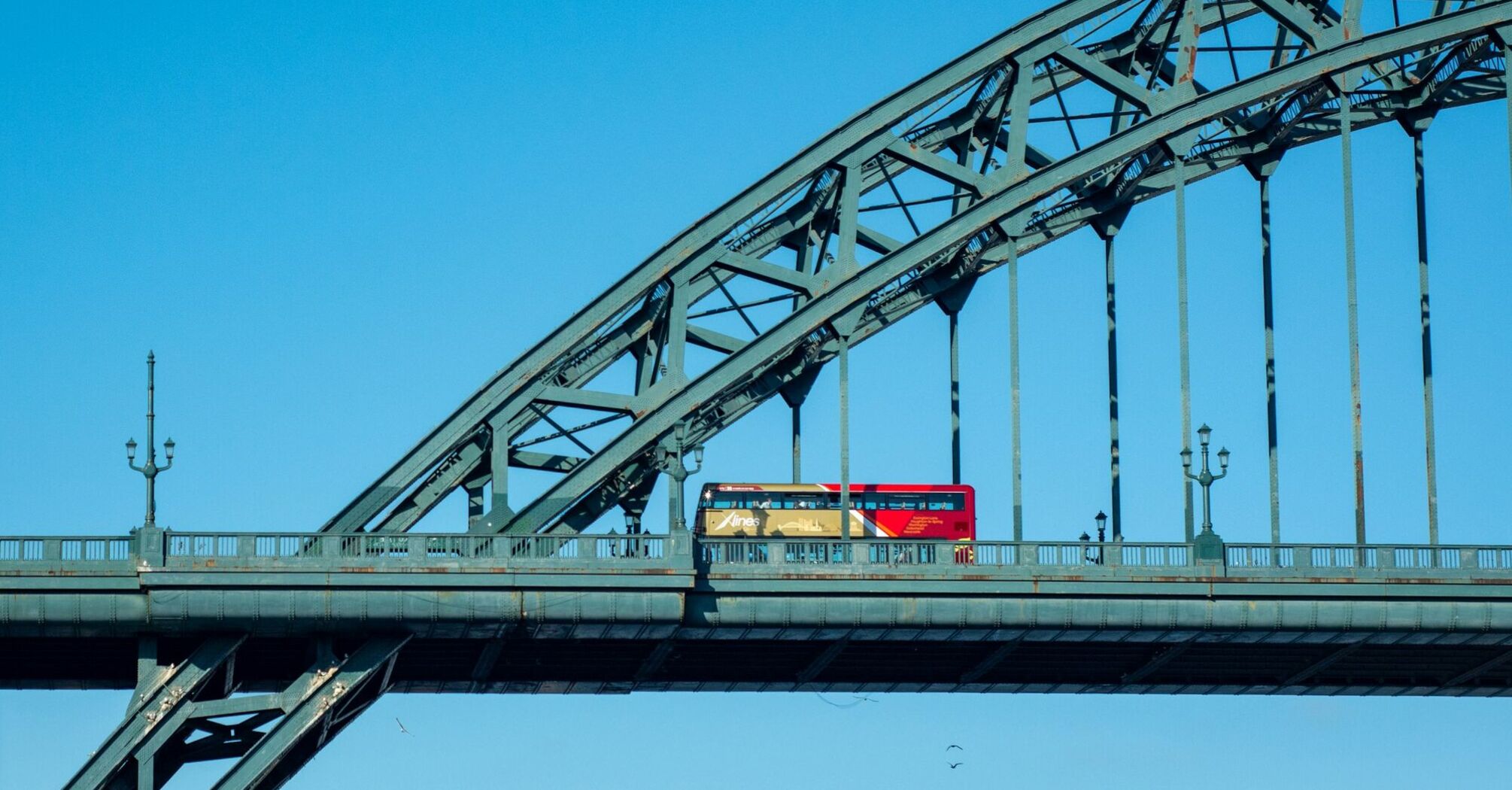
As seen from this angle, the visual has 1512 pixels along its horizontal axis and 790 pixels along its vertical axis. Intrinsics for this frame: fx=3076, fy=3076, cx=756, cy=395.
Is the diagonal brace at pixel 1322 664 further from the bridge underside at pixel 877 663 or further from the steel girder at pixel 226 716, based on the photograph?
the steel girder at pixel 226 716

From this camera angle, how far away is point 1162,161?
9012 centimetres

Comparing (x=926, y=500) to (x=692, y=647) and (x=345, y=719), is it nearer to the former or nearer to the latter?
(x=692, y=647)

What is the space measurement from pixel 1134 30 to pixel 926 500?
14978 millimetres

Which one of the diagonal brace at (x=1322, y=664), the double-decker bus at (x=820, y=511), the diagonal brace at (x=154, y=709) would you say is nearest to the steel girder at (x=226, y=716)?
the diagonal brace at (x=154, y=709)

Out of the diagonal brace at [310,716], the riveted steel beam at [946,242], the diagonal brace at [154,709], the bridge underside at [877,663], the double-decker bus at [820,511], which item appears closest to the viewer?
the diagonal brace at [154,709]

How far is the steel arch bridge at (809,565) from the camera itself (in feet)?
246

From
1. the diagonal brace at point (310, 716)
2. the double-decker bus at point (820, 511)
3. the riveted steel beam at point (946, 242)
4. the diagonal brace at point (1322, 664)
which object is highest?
the riveted steel beam at point (946, 242)

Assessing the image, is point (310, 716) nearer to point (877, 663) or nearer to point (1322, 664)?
point (877, 663)

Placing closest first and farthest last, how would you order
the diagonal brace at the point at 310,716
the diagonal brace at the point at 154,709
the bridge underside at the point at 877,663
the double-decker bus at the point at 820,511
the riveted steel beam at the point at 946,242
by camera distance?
1. the diagonal brace at the point at 154,709
2. the diagonal brace at the point at 310,716
3. the bridge underside at the point at 877,663
4. the riveted steel beam at the point at 946,242
5. the double-decker bus at the point at 820,511

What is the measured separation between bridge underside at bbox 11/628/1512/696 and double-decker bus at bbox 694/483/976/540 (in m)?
5.12

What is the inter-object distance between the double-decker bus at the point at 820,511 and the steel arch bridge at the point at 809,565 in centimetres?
244

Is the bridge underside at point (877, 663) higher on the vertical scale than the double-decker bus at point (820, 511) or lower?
lower

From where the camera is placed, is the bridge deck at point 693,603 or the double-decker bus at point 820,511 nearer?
the bridge deck at point 693,603

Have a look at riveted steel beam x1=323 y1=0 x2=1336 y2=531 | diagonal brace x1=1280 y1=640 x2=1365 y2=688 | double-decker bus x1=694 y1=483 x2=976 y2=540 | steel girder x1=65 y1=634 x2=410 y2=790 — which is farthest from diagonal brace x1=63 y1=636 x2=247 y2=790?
diagonal brace x1=1280 y1=640 x2=1365 y2=688
